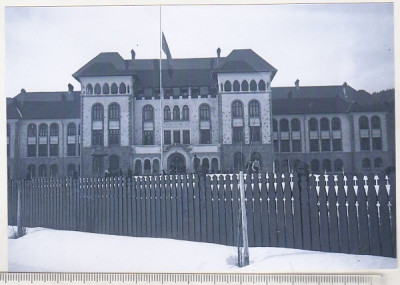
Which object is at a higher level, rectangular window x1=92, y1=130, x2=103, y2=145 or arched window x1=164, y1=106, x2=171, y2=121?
arched window x1=164, y1=106, x2=171, y2=121

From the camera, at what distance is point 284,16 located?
3508 mm

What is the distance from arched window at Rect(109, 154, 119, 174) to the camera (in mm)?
3738

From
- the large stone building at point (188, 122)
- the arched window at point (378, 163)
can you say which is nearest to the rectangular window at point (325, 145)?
the large stone building at point (188, 122)

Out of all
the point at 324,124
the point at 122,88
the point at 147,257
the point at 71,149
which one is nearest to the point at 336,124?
the point at 324,124

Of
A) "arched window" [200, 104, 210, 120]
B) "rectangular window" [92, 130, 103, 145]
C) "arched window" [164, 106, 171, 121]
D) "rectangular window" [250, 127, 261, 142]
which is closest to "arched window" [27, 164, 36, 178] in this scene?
"rectangular window" [92, 130, 103, 145]

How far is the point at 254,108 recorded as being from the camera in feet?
14.4

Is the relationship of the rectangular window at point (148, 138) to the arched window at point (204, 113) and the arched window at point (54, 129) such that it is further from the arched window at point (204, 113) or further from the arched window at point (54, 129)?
the arched window at point (54, 129)

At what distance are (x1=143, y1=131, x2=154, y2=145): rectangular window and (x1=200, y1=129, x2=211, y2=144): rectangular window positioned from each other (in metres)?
0.66

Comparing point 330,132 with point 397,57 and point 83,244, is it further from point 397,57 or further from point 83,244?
point 83,244

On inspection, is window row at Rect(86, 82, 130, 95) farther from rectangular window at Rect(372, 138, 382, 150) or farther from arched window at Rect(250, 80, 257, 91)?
rectangular window at Rect(372, 138, 382, 150)

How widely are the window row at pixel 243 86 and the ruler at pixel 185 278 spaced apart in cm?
232

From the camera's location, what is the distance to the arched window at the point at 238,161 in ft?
12.1

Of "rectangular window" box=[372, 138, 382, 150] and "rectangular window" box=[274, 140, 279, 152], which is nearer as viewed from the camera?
"rectangular window" box=[372, 138, 382, 150]

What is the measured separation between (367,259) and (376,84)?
5.98 feet
